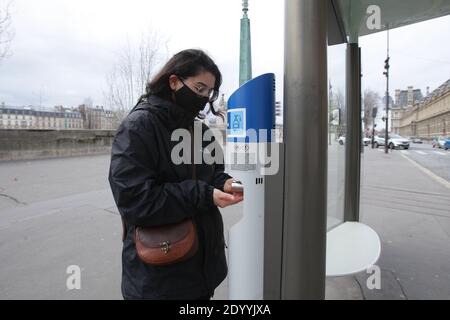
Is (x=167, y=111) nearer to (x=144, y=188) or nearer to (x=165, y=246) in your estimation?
(x=144, y=188)

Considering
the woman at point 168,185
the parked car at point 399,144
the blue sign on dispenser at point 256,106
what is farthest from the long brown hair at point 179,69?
the parked car at point 399,144

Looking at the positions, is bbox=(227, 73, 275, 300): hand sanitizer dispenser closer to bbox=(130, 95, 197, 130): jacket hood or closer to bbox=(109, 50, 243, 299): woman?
bbox=(109, 50, 243, 299): woman

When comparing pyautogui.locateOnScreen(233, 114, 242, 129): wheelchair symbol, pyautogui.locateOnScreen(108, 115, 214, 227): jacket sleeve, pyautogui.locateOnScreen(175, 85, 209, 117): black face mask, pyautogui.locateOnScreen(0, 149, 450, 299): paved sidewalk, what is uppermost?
pyautogui.locateOnScreen(175, 85, 209, 117): black face mask

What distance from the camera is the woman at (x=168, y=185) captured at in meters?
1.41

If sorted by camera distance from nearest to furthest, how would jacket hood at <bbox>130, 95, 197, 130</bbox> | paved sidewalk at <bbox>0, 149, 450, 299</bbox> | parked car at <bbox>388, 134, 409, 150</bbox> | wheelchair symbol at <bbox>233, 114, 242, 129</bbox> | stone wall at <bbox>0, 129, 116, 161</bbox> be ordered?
jacket hood at <bbox>130, 95, 197, 130</bbox> < wheelchair symbol at <bbox>233, 114, 242, 129</bbox> < paved sidewalk at <bbox>0, 149, 450, 299</bbox> < stone wall at <bbox>0, 129, 116, 161</bbox> < parked car at <bbox>388, 134, 409, 150</bbox>

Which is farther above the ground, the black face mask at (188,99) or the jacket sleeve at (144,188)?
the black face mask at (188,99)

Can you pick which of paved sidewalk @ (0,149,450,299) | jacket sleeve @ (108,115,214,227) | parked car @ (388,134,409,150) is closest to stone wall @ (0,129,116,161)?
paved sidewalk @ (0,149,450,299)

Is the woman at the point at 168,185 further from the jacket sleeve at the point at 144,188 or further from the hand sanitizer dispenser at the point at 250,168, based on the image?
the hand sanitizer dispenser at the point at 250,168

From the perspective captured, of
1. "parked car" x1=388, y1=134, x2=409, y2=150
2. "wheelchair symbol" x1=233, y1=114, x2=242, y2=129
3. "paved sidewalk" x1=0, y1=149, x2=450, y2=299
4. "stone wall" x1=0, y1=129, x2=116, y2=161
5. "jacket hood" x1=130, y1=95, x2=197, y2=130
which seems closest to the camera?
"jacket hood" x1=130, y1=95, x2=197, y2=130

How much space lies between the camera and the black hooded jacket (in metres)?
1.40

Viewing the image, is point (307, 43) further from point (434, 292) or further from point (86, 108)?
point (86, 108)

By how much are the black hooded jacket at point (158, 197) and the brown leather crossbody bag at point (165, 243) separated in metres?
0.05

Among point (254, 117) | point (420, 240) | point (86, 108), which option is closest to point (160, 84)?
point (254, 117)

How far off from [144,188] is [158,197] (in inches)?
2.9
